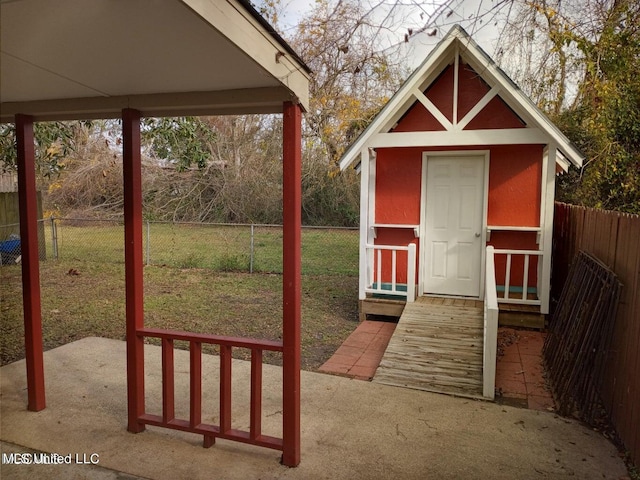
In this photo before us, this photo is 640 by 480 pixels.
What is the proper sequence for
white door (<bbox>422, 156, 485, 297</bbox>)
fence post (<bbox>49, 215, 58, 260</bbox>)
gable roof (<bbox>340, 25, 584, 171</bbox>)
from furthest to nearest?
1. fence post (<bbox>49, 215, 58, 260</bbox>)
2. white door (<bbox>422, 156, 485, 297</bbox>)
3. gable roof (<bbox>340, 25, 584, 171</bbox>)

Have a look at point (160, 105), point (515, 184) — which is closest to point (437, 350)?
point (515, 184)

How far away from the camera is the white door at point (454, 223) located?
7012 mm

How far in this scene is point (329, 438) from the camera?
3.42 metres

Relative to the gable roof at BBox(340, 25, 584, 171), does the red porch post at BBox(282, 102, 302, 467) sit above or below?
below

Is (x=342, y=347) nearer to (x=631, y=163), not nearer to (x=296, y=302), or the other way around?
(x=296, y=302)

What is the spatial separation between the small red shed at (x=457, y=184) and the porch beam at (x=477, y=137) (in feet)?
0.04

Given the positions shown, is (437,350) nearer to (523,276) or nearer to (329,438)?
(329,438)

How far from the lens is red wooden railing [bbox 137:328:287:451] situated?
3086 mm

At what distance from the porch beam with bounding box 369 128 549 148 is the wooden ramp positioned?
230 centimetres

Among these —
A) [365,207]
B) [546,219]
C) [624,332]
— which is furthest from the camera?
[365,207]

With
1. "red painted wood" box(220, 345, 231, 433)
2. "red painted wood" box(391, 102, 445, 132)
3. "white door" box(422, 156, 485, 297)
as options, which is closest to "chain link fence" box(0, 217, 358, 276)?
"white door" box(422, 156, 485, 297)

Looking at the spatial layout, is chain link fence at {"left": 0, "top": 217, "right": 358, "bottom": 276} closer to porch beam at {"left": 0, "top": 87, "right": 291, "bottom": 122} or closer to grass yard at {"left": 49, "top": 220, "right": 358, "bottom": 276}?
grass yard at {"left": 49, "top": 220, "right": 358, "bottom": 276}

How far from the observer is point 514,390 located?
4.53 m

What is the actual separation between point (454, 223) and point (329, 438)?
4550mm
